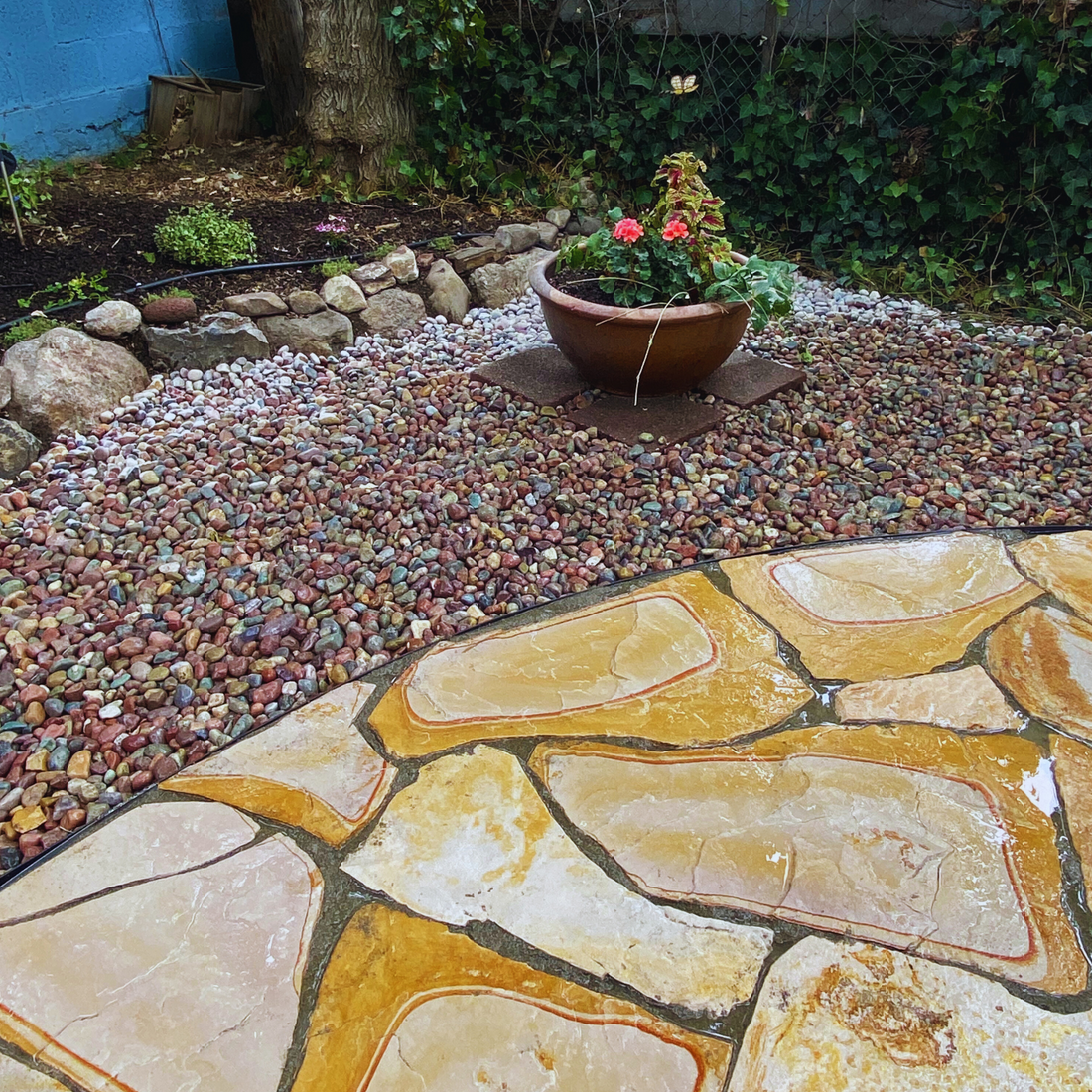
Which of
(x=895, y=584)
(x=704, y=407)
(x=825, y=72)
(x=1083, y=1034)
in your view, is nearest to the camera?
(x=1083, y=1034)

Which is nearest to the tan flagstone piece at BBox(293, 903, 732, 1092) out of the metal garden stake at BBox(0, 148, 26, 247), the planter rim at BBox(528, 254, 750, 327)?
the planter rim at BBox(528, 254, 750, 327)

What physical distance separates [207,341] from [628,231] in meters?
1.49

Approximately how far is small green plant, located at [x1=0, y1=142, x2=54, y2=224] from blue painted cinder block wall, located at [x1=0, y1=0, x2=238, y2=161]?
0.08m

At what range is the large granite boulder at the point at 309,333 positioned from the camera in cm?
314

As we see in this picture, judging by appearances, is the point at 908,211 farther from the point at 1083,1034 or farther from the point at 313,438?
the point at 1083,1034

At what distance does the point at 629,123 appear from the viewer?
417 cm

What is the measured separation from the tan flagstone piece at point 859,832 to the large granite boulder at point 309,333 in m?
2.07

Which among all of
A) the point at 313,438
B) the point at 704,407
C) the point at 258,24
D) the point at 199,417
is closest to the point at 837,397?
the point at 704,407

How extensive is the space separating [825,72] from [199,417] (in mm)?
3010

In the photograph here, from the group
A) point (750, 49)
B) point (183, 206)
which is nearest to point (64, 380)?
point (183, 206)

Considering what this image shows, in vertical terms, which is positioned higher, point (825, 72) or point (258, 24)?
point (258, 24)

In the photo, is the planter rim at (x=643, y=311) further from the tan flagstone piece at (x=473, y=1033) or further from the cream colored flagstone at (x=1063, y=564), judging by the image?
the tan flagstone piece at (x=473, y=1033)

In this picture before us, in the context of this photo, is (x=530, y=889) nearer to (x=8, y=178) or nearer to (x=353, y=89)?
(x=8, y=178)

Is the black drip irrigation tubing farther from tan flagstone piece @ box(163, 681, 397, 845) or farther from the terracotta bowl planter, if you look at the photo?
tan flagstone piece @ box(163, 681, 397, 845)
